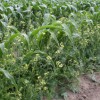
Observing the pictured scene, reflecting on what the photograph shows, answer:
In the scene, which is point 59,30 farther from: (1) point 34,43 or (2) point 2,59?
(2) point 2,59

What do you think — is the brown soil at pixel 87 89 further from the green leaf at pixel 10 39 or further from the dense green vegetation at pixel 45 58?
the green leaf at pixel 10 39

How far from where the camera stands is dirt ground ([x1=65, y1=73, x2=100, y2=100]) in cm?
274

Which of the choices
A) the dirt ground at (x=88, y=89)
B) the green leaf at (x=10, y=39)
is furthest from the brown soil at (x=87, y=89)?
the green leaf at (x=10, y=39)

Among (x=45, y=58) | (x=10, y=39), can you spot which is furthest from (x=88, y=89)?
(x=10, y=39)

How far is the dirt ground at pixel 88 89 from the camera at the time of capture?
2745 millimetres

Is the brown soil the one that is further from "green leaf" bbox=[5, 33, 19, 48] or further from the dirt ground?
"green leaf" bbox=[5, 33, 19, 48]

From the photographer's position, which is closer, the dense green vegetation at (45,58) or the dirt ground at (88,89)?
the dense green vegetation at (45,58)

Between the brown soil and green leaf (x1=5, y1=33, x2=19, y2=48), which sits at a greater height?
green leaf (x1=5, y1=33, x2=19, y2=48)

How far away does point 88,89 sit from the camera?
9.66ft

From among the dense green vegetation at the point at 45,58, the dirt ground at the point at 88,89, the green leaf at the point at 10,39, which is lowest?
the dirt ground at the point at 88,89

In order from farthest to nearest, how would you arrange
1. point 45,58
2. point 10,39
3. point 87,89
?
point 87,89
point 45,58
point 10,39

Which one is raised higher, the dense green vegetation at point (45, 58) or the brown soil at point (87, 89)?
the dense green vegetation at point (45, 58)

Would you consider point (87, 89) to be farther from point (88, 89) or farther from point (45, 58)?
point (45, 58)

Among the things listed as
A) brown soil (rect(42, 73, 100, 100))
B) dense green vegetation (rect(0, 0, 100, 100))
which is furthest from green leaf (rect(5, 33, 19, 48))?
brown soil (rect(42, 73, 100, 100))
